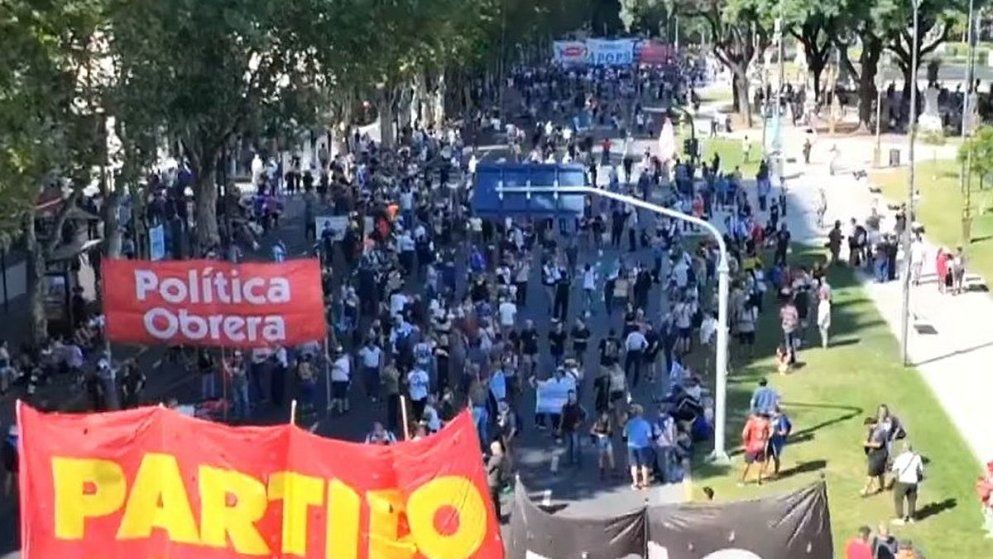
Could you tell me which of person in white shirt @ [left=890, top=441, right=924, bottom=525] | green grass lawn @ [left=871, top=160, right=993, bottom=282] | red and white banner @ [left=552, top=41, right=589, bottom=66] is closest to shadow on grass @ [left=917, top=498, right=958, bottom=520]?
person in white shirt @ [left=890, top=441, right=924, bottom=525]

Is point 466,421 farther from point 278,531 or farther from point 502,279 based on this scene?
point 502,279

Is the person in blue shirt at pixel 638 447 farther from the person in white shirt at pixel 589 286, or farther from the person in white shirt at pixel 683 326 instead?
the person in white shirt at pixel 589 286

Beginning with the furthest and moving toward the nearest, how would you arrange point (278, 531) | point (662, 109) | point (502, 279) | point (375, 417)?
point (662, 109) < point (502, 279) < point (375, 417) < point (278, 531)

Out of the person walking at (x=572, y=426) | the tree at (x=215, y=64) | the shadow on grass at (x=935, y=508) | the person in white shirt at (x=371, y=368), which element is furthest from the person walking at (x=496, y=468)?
the tree at (x=215, y=64)

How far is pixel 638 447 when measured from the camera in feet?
72.9

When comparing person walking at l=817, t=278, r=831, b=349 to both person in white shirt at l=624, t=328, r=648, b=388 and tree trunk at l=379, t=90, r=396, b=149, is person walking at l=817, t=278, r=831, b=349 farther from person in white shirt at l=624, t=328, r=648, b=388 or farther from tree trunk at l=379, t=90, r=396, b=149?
tree trunk at l=379, t=90, r=396, b=149

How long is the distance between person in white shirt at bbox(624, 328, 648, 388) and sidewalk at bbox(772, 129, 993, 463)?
5.13 metres

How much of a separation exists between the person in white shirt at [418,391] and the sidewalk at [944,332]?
8.27m

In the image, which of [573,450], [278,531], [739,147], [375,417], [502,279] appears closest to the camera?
[278,531]

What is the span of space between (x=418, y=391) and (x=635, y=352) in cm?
491

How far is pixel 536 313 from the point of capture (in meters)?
34.0

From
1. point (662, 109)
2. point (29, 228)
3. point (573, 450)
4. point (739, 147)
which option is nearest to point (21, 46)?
point (29, 228)

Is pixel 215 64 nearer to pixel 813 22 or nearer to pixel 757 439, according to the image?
pixel 757 439

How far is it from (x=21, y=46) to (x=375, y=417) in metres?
7.96
